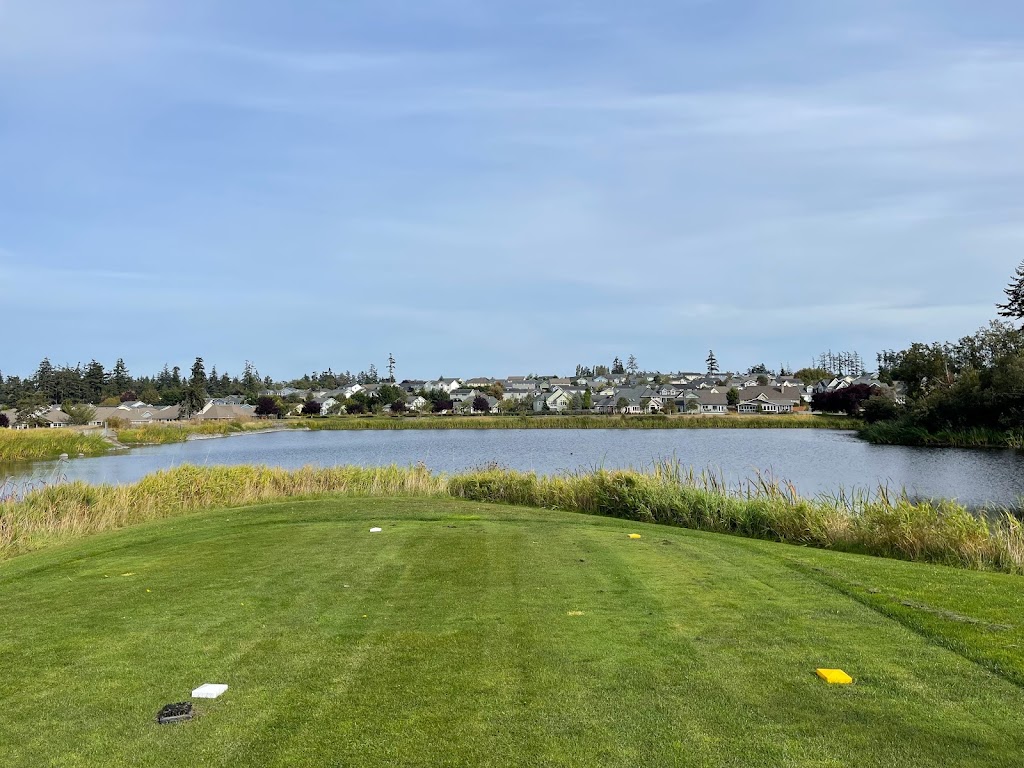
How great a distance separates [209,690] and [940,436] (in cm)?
5559

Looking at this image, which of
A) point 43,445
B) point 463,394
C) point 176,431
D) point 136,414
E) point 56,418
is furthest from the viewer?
point 463,394

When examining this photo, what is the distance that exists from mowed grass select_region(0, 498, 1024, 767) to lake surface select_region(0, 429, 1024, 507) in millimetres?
Result: 13837

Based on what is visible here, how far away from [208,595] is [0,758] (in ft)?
11.9

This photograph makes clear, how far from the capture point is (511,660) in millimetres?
5719

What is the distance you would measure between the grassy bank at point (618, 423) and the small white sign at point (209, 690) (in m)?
73.8

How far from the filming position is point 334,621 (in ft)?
22.4

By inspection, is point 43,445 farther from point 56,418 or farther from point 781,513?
point 781,513

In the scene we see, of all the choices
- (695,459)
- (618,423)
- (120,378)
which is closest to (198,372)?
(120,378)

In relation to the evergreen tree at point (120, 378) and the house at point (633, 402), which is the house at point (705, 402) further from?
the evergreen tree at point (120, 378)

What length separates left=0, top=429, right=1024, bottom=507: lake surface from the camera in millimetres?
29359

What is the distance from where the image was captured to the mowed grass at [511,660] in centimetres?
436

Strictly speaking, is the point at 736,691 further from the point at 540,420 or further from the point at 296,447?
the point at 540,420

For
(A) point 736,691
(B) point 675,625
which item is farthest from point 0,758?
(B) point 675,625

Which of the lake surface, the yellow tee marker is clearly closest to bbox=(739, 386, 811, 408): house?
the lake surface
